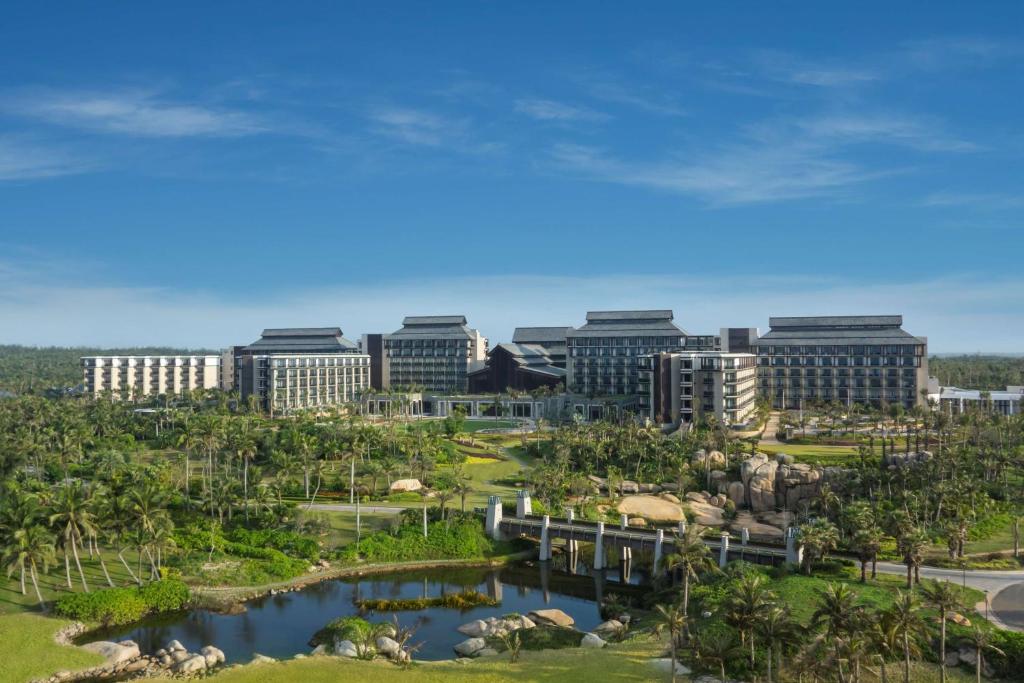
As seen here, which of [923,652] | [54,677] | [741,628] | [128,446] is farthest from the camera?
[128,446]

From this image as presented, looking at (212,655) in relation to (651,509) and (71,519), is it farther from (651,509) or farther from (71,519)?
(651,509)

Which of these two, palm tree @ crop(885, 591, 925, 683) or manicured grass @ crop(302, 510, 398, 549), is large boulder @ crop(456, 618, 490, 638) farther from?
palm tree @ crop(885, 591, 925, 683)

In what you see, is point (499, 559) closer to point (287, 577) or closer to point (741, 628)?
point (287, 577)

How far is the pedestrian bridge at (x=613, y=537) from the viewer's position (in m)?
68.8

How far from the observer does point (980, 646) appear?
4209cm

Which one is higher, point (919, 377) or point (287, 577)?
point (919, 377)

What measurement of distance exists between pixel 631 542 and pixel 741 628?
112 ft

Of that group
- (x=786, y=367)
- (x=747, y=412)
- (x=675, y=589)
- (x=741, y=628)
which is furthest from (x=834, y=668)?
(x=786, y=367)

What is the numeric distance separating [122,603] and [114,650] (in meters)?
7.68

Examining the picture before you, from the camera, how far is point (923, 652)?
154 feet

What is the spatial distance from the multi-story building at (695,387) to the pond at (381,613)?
246ft

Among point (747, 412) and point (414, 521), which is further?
point (747, 412)

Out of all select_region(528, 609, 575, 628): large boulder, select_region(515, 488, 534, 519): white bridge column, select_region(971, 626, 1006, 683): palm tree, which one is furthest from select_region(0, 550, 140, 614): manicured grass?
select_region(971, 626, 1006, 683): palm tree

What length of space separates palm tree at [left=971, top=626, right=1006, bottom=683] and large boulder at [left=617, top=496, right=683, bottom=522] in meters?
46.3
